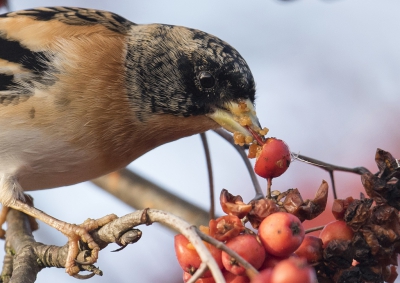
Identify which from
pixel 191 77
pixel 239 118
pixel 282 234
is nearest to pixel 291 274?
pixel 282 234

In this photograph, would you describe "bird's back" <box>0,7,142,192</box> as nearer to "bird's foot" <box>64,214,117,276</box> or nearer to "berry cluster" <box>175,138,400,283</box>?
"bird's foot" <box>64,214,117,276</box>

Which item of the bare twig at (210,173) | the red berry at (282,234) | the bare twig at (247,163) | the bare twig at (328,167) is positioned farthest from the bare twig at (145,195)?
the red berry at (282,234)

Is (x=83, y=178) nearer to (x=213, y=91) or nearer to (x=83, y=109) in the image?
(x=83, y=109)

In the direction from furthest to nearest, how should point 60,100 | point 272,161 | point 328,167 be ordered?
1. point 60,100
2. point 328,167
3. point 272,161

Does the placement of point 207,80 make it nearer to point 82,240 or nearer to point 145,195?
point 82,240

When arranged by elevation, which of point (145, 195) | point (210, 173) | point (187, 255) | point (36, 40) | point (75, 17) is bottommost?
point (145, 195)

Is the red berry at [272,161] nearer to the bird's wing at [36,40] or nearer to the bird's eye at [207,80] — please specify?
the bird's eye at [207,80]
